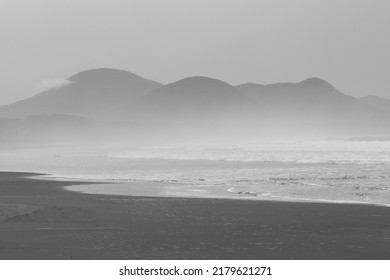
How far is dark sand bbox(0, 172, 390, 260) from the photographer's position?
1611 centimetres

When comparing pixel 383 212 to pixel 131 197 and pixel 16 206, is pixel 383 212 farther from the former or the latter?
pixel 16 206

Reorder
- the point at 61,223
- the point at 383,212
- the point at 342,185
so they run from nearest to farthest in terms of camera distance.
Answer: the point at 61,223 < the point at 383,212 < the point at 342,185

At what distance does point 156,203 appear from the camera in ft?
85.1

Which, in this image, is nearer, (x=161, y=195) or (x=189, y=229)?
(x=189, y=229)

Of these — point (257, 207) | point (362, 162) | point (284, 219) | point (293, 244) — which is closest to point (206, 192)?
point (257, 207)

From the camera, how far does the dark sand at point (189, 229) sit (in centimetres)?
1611

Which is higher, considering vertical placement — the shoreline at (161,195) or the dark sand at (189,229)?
the shoreline at (161,195)

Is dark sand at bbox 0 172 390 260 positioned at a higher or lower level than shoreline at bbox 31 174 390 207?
lower

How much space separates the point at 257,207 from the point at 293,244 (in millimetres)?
7164

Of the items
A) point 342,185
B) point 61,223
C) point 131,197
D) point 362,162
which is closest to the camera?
point 61,223

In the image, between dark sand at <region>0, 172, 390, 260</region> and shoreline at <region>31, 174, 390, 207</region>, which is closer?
dark sand at <region>0, 172, 390, 260</region>

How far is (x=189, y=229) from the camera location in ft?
64.2

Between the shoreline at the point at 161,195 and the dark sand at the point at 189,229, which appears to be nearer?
the dark sand at the point at 189,229

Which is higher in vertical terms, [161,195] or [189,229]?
[161,195]
